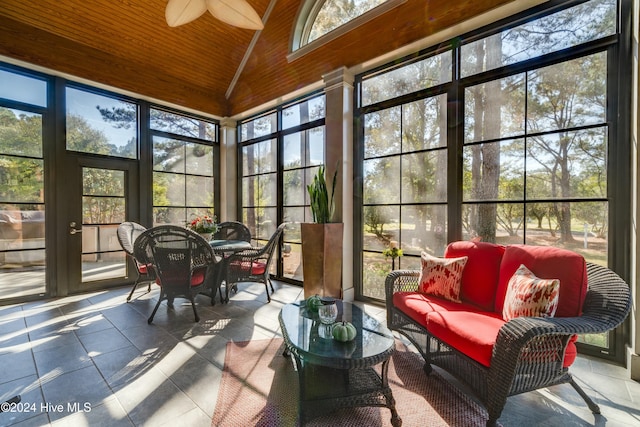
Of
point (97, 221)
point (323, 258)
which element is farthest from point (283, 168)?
point (97, 221)

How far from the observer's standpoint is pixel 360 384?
5.74 ft

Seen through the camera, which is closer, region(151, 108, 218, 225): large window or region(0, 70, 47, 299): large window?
region(0, 70, 47, 299): large window

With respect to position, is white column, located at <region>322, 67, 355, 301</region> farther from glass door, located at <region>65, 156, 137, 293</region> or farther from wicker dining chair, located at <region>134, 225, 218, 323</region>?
glass door, located at <region>65, 156, 137, 293</region>

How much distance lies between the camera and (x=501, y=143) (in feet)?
9.27

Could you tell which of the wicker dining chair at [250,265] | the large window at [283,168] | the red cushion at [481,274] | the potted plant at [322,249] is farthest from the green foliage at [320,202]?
the red cushion at [481,274]

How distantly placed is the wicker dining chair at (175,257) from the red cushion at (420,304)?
195 cm

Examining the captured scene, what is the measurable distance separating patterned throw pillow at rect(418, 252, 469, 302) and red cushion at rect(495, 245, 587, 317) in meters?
0.29

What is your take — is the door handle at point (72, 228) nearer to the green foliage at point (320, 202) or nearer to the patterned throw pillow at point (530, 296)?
the green foliage at point (320, 202)

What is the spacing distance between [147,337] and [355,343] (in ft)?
7.03

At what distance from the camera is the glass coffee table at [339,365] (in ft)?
5.03

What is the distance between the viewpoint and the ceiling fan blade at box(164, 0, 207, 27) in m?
2.79

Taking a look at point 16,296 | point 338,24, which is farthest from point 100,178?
point 338,24

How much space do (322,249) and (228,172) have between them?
10.1 ft

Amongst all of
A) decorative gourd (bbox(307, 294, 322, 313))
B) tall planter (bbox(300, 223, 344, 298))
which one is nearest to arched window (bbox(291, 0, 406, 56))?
tall planter (bbox(300, 223, 344, 298))
